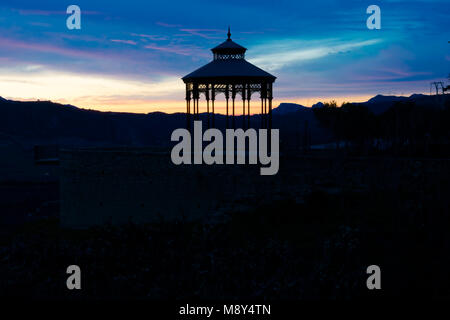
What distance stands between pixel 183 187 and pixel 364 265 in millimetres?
10695

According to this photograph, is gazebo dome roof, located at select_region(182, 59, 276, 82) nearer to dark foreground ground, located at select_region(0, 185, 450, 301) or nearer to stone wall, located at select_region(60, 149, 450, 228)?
stone wall, located at select_region(60, 149, 450, 228)

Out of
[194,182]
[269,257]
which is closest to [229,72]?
[194,182]

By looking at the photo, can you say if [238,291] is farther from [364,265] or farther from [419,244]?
[419,244]

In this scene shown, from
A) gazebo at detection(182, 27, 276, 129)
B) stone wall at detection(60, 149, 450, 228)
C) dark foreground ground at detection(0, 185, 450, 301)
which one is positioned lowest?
dark foreground ground at detection(0, 185, 450, 301)

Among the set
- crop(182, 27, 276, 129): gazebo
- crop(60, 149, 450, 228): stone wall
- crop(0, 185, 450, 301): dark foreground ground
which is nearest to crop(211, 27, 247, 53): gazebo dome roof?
crop(182, 27, 276, 129): gazebo

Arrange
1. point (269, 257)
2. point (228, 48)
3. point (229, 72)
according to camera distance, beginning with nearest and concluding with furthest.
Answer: point (269, 257)
point (229, 72)
point (228, 48)

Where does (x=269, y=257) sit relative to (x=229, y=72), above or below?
below

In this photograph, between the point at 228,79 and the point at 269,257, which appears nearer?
the point at 269,257

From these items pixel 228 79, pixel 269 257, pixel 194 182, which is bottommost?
pixel 269 257

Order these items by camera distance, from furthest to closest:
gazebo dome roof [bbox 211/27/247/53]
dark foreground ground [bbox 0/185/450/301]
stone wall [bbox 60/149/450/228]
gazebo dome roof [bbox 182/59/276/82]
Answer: gazebo dome roof [bbox 211/27/247/53], gazebo dome roof [bbox 182/59/276/82], stone wall [bbox 60/149/450/228], dark foreground ground [bbox 0/185/450/301]

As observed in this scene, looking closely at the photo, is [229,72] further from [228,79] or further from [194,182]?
[194,182]

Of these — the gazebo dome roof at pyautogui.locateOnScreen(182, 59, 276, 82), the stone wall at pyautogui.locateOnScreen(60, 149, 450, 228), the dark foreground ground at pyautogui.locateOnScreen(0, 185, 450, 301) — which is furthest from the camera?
the gazebo dome roof at pyautogui.locateOnScreen(182, 59, 276, 82)

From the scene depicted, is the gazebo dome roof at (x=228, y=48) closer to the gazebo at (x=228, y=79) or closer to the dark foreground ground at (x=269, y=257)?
the gazebo at (x=228, y=79)

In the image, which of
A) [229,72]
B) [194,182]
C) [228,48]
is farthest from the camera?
[228,48]
